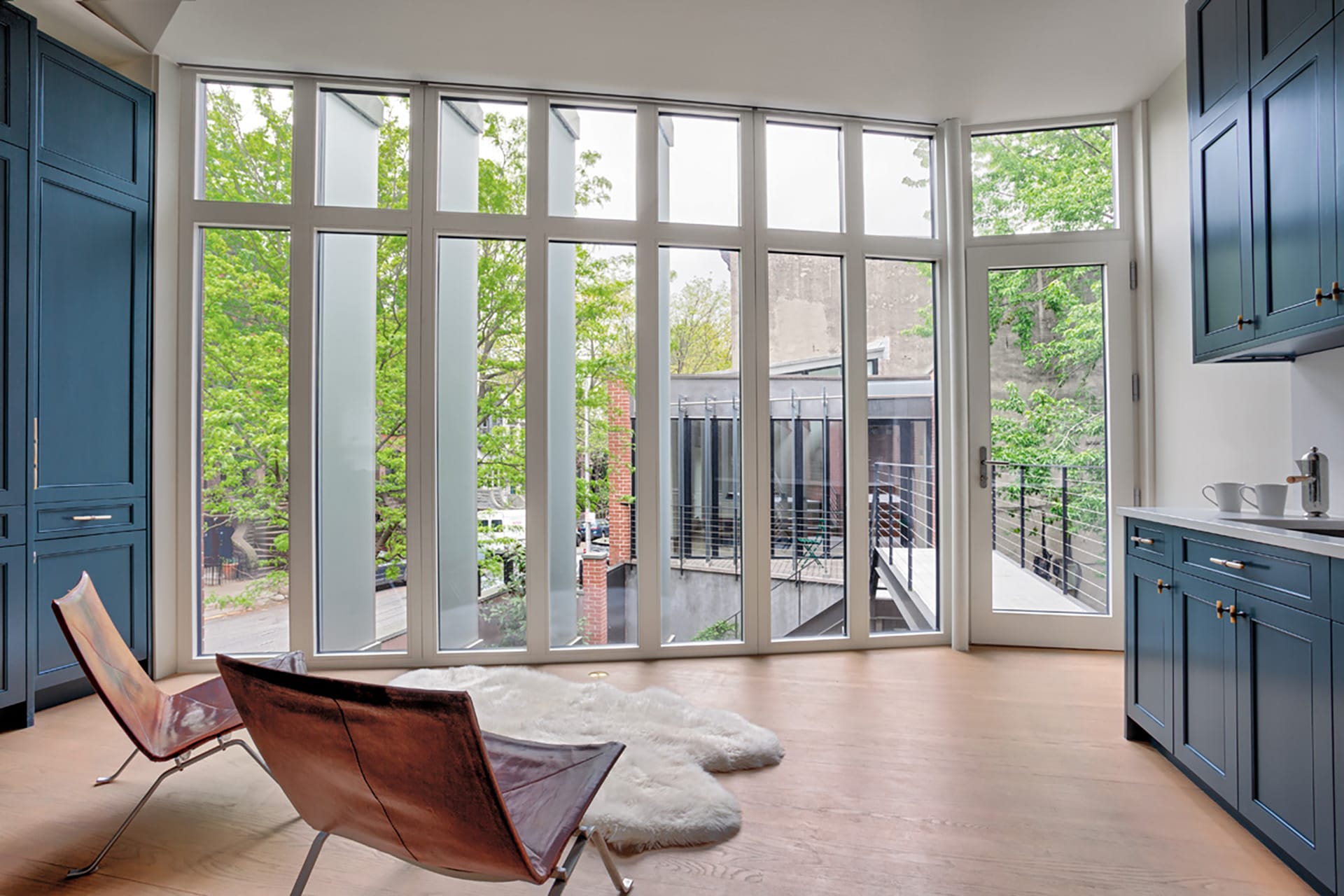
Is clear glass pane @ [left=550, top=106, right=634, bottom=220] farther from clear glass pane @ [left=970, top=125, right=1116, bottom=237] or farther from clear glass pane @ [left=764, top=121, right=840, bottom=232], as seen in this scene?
clear glass pane @ [left=970, top=125, right=1116, bottom=237]

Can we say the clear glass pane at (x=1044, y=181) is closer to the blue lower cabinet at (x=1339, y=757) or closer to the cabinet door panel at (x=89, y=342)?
the blue lower cabinet at (x=1339, y=757)

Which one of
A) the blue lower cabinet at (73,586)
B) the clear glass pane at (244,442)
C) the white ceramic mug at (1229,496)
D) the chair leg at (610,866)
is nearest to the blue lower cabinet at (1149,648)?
the white ceramic mug at (1229,496)

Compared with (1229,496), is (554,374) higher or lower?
higher

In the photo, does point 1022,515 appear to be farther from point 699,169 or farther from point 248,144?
point 248,144

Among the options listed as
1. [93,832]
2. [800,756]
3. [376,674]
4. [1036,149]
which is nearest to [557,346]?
[376,674]

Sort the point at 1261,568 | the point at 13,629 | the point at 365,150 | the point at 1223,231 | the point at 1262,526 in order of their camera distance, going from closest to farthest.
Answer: the point at 1261,568 → the point at 1262,526 → the point at 1223,231 → the point at 13,629 → the point at 365,150

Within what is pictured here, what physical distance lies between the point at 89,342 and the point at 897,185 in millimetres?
4362

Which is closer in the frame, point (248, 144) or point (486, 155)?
point (248, 144)

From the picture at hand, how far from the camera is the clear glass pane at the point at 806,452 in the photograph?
12.0 ft

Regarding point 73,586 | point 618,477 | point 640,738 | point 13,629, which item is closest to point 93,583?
point 73,586

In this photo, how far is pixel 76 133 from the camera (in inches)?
113

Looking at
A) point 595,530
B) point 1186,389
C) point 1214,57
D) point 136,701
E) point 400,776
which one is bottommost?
point 136,701

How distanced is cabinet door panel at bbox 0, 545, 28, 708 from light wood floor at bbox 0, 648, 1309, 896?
0.64 ft

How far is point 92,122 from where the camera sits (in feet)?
9.61
